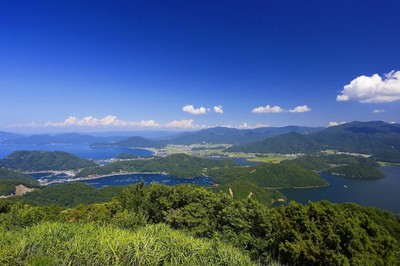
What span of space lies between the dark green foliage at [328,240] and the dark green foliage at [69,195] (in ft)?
246

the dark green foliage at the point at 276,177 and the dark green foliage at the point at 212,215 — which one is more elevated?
the dark green foliage at the point at 212,215

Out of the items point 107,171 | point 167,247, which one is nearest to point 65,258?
point 167,247

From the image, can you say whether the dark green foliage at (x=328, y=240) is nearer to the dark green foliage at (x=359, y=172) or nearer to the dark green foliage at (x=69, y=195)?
the dark green foliage at (x=69, y=195)

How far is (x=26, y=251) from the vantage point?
745 centimetres

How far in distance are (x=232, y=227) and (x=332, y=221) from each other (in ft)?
22.5

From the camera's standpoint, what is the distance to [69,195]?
8894cm

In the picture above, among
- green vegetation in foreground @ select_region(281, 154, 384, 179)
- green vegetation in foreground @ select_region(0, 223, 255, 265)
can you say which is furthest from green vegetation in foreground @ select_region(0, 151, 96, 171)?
green vegetation in foreground @ select_region(0, 223, 255, 265)

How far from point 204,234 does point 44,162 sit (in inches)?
8229

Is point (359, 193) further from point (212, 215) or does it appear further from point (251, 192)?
point (212, 215)

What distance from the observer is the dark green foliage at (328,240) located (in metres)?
12.8

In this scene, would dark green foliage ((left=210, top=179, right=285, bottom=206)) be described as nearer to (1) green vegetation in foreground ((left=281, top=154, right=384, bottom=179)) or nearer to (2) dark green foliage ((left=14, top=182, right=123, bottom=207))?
(2) dark green foliage ((left=14, top=182, right=123, bottom=207))

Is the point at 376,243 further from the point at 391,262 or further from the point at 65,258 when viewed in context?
the point at 65,258

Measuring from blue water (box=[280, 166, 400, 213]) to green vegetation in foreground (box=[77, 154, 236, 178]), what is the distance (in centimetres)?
7092

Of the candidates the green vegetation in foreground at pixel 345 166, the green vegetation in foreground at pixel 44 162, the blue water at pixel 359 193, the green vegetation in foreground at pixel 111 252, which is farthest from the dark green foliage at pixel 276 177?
the green vegetation in foreground at pixel 44 162
